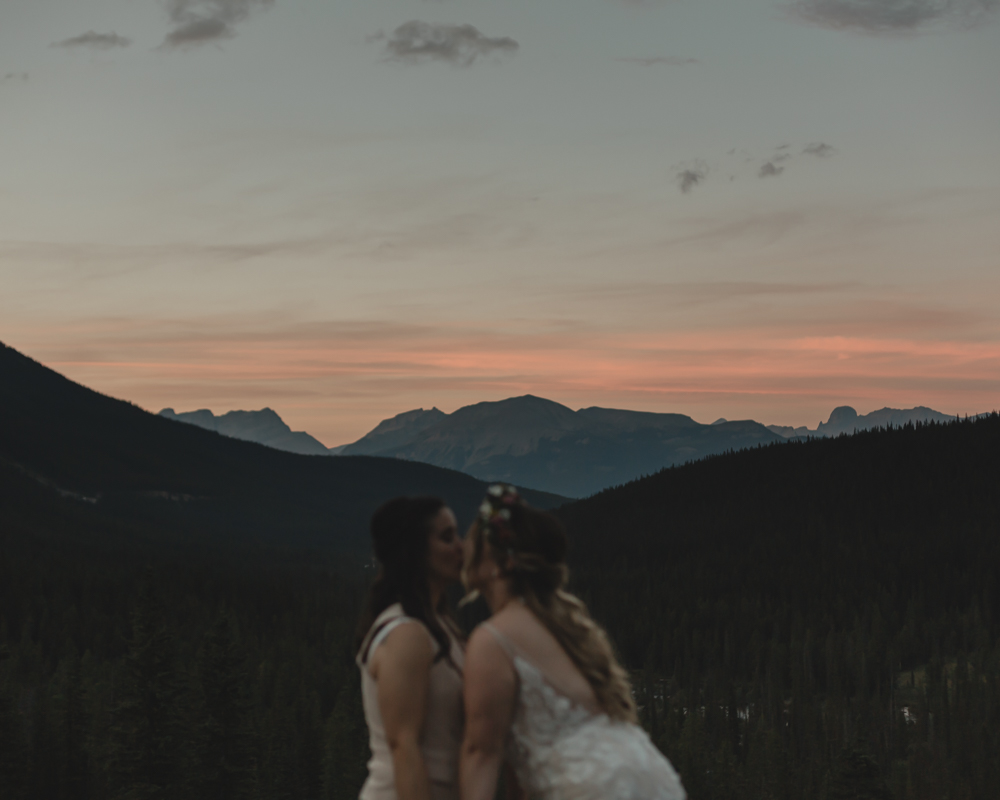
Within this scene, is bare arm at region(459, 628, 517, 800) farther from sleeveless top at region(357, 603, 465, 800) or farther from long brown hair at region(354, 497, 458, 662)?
long brown hair at region(354, 497, 458, 662)

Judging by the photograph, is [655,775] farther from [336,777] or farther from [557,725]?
[336,777]

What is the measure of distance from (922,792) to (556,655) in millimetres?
129134

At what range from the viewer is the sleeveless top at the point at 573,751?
795 centimetres

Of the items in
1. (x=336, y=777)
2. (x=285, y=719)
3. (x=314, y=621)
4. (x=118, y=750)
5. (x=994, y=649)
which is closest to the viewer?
(x=118, y=750)

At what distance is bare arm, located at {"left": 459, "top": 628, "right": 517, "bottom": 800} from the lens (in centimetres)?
777

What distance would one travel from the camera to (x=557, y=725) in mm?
8133

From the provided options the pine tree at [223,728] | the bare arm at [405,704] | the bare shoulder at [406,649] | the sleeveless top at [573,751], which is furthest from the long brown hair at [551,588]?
the pine tree at [223,728]

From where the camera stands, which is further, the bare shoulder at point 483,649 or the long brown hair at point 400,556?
the long brown hair at point 400,556

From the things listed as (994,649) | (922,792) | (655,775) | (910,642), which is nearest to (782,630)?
(910,642)

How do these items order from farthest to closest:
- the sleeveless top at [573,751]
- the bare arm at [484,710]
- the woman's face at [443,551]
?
1. the woman's face at [443,551]
2. the sleeveless top at [573,751]
3. the bare arm at [484,710]

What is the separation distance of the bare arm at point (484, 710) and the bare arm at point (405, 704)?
0.34 metres

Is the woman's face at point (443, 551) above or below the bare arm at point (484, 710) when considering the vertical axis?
above

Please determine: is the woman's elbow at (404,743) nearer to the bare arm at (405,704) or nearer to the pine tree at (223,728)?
the bare arm at (405,704)

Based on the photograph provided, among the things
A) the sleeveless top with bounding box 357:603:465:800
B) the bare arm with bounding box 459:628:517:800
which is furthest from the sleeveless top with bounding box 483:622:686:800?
the sleeveless top with bounding box 357:603:465:800
